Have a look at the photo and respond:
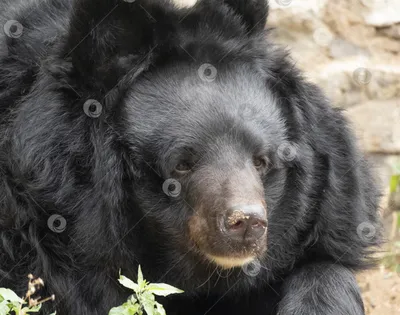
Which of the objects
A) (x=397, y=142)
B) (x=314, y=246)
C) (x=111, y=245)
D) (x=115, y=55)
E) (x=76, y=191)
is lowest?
(x=397, y=142)

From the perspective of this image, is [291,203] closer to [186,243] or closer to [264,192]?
[264,192]

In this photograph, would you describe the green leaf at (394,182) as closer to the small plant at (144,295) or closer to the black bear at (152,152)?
the black bear at (152,152)

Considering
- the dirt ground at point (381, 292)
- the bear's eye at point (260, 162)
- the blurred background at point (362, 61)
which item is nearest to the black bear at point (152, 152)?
the bear's eye at point (260, 162)

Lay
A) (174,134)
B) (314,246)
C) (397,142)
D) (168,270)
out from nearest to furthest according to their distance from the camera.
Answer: (174,134)
(168,270)
(314,246)
(397,142)

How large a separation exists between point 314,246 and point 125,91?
5.70 ft

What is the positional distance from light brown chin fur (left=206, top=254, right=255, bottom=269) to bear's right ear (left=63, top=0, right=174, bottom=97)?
3.95 feet

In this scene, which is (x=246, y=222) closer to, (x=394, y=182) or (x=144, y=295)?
(x=144, y=295)

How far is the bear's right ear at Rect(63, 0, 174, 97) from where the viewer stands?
17.2 ft

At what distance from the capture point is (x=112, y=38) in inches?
209

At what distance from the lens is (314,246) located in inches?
237

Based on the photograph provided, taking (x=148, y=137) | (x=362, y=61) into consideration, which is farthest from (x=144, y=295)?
(x=362, y=61)

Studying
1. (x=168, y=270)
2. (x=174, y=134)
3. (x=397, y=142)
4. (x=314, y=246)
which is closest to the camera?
(x=174, y=134)

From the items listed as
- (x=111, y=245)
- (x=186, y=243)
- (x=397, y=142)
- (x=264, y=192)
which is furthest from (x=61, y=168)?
(x=397, y=142)

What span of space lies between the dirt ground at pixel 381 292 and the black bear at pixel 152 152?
1781 mm
